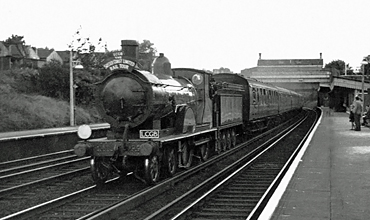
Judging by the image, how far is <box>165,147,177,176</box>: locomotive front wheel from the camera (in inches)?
448

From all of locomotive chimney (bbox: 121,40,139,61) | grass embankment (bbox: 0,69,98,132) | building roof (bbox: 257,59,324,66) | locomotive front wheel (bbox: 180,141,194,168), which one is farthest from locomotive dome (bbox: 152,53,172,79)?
building roof (bbox: 257,59,324,66)

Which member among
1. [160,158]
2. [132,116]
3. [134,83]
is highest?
[134,83]

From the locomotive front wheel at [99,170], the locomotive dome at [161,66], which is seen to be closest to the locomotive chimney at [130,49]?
the locomotive dome at [161,66]

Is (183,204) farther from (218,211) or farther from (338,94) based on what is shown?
(338,94)

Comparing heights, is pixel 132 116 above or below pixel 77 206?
above

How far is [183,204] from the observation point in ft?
29.7

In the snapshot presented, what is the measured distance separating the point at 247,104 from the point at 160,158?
35.3ft

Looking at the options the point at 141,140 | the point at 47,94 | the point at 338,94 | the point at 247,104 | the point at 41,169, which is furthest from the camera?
the point at 338,94

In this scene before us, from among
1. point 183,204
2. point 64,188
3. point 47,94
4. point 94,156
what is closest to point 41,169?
point 64,188

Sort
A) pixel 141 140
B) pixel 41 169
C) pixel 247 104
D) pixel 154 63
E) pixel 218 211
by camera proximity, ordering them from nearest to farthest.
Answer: pixel 218 211
pixel 141 140
pixel 154 63
pixel 41 169
pixel 247 104

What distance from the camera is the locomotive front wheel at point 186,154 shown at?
12.6m

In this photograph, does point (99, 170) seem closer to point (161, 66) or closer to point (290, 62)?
point (161, 66)

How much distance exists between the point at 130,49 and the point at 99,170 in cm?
279

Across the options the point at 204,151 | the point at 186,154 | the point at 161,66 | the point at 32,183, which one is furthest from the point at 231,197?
the point at 204,151
